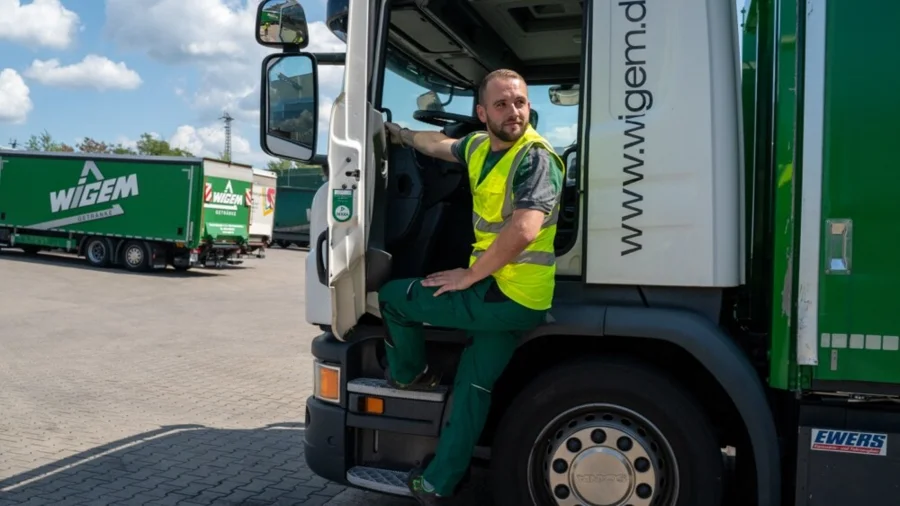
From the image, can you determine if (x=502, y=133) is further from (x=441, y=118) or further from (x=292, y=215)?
(x=292, y=215)

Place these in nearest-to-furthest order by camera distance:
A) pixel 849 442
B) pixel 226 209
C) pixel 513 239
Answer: pixel 849 442 < pixel 513 239 < pixel 226 209

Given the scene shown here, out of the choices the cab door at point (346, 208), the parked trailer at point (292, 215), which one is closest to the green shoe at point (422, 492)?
the cab door at point (346, 208)

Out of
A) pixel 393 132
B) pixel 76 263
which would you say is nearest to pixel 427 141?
pixel 393 132

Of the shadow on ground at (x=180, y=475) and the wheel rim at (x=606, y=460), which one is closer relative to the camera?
the wheel rim at (x=606, y=460)

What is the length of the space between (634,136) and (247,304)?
13.2 metres

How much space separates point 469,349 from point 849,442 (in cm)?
154

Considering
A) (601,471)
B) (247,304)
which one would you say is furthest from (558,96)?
(247,304)

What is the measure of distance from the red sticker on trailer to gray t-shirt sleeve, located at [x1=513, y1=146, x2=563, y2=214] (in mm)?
1379

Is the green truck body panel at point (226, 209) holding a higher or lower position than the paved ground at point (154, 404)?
higher

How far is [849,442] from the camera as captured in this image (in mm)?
2844

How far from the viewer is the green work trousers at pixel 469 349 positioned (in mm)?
3160

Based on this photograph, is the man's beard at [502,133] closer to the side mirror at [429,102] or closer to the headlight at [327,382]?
the side mirror at [429,102]

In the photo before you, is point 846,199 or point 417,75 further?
point 417,75

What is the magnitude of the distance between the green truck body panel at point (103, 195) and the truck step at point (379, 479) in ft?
58.0
